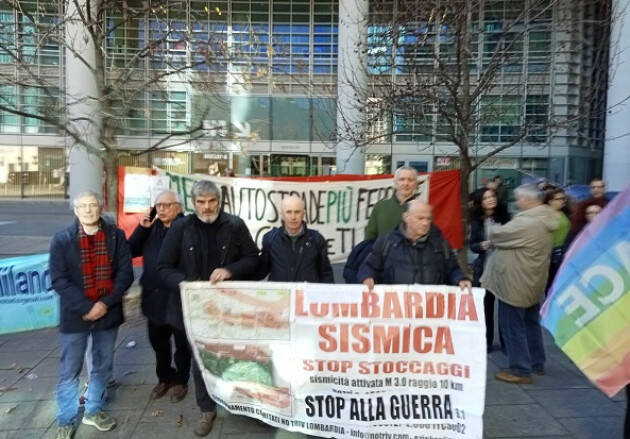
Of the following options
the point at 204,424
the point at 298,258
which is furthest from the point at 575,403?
the point at 204,424

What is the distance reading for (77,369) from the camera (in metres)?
3.57

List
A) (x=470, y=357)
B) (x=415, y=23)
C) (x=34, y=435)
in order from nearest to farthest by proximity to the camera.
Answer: (x=470, y=357)
(x=34, y=435)
(x=415, y=23)

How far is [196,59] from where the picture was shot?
25.3 feet

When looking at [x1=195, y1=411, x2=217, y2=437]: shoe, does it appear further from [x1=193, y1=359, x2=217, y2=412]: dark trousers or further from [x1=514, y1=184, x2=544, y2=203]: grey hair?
[x1=514, y1=184, x2=544, y2=203]: grey hair

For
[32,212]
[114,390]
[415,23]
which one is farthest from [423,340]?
[32,212]

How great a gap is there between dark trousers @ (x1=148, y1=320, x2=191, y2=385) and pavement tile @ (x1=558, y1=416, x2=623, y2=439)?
3.11 m

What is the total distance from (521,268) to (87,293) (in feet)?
11.8

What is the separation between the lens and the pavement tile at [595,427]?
3.68m

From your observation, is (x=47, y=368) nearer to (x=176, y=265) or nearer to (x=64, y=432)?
(x=64, y=432)

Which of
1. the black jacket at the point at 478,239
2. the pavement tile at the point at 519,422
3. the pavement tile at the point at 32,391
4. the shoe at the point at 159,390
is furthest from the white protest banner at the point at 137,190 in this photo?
the pavement tile at the point at 519,422

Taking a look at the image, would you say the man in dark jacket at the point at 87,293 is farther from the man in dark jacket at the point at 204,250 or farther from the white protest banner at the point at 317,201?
the white protest banner at the point at 317,201

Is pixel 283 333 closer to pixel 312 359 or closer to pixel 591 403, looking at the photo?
pixel 312 359

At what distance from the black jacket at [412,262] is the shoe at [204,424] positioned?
1560mm

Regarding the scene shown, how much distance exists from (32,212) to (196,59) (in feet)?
58.8
